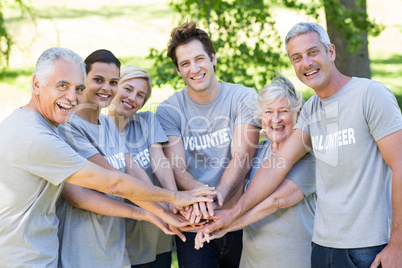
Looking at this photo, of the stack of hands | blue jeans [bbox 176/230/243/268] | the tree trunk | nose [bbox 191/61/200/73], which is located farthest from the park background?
the stack of hands

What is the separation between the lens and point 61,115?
2930mm

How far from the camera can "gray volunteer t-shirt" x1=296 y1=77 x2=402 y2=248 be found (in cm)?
280

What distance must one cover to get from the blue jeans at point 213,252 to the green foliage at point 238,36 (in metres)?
3.02

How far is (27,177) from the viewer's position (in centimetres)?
280

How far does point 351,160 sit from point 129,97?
5.70 ft

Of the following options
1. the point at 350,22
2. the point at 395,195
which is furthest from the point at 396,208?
the point at 350,22

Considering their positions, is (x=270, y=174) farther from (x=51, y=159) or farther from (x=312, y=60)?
(x=51, y=159)

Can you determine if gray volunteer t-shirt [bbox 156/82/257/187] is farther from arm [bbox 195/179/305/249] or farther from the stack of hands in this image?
arm [bbox 195/179/305/249]

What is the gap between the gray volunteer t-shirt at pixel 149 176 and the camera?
374 cm

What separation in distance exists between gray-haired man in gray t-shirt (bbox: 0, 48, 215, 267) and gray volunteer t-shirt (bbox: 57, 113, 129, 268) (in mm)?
172

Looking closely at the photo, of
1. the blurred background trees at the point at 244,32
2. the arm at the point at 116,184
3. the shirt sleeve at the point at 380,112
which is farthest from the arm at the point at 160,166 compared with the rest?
the blurred background trees at the point at 244,32

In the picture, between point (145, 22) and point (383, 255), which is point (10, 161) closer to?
point (383, 255)

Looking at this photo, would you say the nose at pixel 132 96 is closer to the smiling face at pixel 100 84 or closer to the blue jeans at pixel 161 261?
the smiling face at pixel 100 84

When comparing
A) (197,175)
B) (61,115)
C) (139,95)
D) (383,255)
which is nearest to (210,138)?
(197,175)
